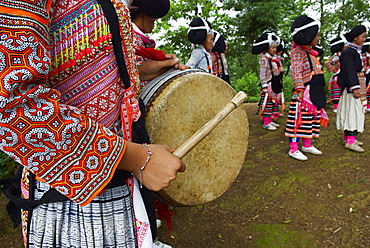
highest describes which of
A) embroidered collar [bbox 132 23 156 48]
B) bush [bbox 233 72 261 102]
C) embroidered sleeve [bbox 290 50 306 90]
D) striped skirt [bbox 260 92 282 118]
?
embroidered collar [bbox 132 23 156 48]

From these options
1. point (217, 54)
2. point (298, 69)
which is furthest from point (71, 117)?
point (217, 54)

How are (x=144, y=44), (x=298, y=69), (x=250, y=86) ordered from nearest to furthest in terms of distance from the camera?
(x=144, y=44)
(x=298, y=69)
(x=250, y=86)

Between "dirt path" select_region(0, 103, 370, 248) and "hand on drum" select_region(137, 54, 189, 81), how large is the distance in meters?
0.91

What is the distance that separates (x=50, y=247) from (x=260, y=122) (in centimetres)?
673

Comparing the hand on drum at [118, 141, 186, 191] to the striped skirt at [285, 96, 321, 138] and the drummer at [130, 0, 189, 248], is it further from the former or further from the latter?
the striped skirt at [285, 96, 321, 138]

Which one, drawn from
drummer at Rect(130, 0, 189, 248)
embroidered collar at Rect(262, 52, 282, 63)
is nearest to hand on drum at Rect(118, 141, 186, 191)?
drummer at Rect(130, 0, 189, 248)

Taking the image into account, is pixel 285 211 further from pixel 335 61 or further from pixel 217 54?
pixel 335 61

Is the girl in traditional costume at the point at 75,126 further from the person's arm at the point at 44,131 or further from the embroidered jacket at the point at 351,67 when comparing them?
the embroidered jacket at the point at 351,67

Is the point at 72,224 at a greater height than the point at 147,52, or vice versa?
the point at 147,52

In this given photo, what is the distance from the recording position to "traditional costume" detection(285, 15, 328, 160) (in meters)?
4.06

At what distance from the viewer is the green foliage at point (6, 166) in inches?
143

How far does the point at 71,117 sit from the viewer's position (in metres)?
0.72

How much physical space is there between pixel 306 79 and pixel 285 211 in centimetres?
225

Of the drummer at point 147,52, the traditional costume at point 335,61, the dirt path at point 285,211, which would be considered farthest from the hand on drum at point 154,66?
the traditional costume at point 335,61
